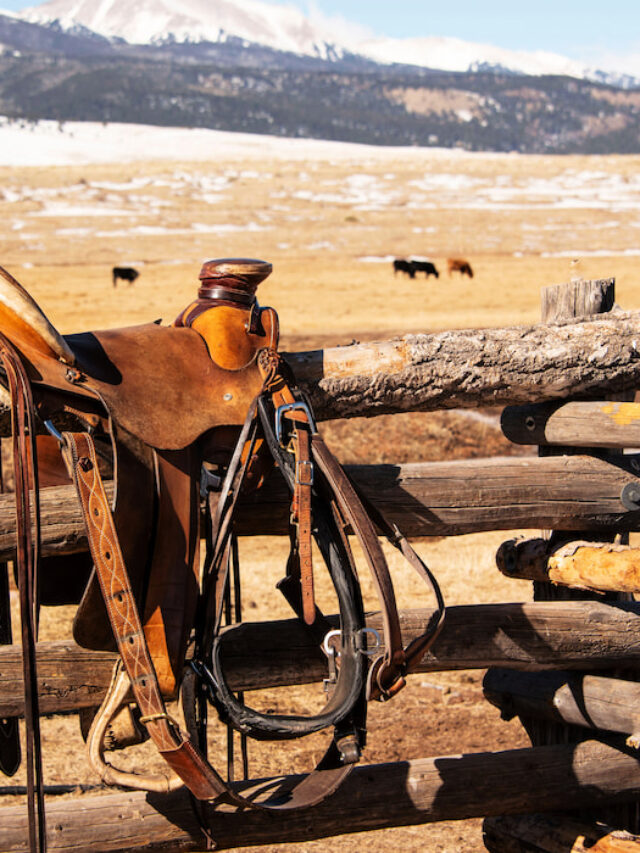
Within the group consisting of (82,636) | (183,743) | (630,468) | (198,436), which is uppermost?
(198,436)

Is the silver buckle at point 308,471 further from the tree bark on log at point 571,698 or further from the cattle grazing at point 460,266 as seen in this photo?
the cattle grazing at point 460,266

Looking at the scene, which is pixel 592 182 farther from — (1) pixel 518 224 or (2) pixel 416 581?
(2) pixel 416 581

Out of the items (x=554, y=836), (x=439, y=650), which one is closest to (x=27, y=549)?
(x=439, y=650)

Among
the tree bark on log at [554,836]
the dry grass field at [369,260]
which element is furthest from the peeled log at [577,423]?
the tree bark on log at [554,836]

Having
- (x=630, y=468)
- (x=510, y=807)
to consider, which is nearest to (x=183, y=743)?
(x=510, y=807)

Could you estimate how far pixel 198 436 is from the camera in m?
2.24

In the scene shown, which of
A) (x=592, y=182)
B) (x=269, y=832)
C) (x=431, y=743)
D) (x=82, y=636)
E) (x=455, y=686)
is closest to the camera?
(x=82, y=636)

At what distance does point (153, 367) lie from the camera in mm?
2289

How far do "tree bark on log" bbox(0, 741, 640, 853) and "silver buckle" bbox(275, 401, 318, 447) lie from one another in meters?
0.99

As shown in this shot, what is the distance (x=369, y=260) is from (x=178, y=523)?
27.3 m

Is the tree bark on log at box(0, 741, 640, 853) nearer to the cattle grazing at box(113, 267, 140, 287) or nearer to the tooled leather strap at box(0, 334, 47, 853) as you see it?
the tooled leather strap at box(0, 334, 47, 853)

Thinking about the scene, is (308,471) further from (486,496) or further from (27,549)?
(486,496)

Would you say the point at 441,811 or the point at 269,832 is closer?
the point at 269,832

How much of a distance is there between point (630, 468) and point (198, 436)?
4.60ft
